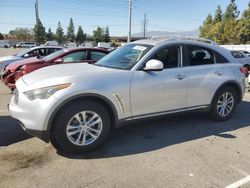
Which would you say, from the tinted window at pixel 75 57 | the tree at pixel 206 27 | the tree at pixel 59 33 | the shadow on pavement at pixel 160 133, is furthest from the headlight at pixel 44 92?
the tree at pixel 59 33

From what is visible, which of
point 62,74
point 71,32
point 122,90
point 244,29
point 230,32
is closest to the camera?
point 62,74

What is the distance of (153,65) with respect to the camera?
4656 millimetres

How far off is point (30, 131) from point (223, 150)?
115 inches

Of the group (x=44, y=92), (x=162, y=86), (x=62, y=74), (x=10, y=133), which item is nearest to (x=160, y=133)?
(x=162, y=86)

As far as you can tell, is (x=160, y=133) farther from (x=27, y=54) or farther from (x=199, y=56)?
(x=27, y=54)

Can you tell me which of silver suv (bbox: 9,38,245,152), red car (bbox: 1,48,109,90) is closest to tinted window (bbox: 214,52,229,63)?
silver suv (bbox: 9,38,245,152)

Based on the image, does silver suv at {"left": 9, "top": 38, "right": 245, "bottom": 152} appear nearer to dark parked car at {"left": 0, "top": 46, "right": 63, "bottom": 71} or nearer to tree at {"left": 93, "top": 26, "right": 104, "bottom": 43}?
dark parked car at {"left": 0, "top": 46, "right": 63, "bottom": 71}

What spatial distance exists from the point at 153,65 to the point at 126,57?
65 cm

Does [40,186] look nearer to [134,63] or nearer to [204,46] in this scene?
[134,63]

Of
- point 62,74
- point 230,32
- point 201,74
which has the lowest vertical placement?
point 201,74

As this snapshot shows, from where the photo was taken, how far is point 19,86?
4.39m

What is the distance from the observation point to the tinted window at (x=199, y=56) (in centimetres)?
545

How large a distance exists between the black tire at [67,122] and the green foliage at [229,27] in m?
43.9

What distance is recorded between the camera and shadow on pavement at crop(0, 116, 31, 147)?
4.80m
